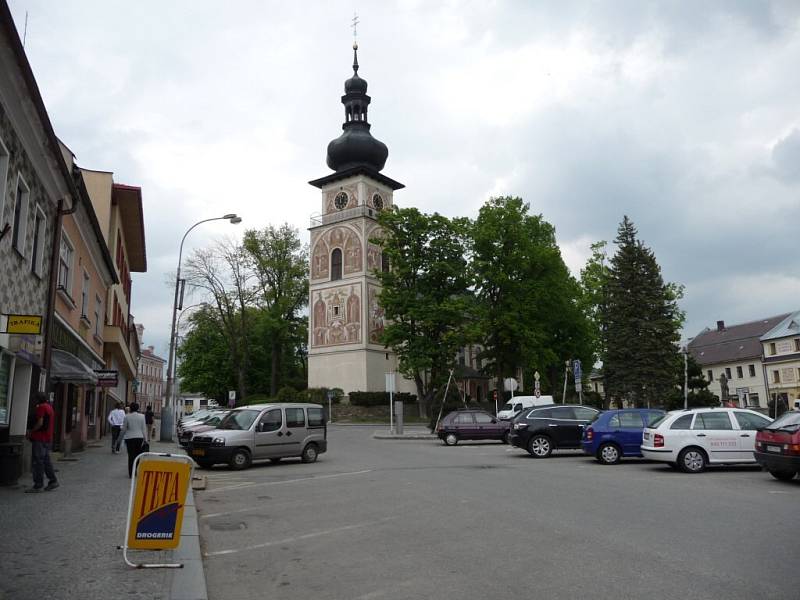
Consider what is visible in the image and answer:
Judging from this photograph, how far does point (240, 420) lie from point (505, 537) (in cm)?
1237

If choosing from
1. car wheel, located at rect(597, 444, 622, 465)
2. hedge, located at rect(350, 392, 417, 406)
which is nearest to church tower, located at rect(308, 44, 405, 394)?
hedge, located at rect(350, 392, 417, 406)

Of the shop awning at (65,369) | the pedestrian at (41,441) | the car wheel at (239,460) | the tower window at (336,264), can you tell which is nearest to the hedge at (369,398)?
the tower window at (336,264)

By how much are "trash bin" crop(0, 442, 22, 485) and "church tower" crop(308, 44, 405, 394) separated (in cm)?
4484

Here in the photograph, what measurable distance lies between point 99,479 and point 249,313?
157ft

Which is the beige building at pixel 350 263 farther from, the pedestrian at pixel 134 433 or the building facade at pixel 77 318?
the pedestrian at pixel 134 433

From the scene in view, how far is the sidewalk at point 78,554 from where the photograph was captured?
218 inches

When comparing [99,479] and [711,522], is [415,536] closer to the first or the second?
[711,522]

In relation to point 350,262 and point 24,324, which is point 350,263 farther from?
point 24,324

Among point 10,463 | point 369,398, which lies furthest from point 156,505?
point 369,398

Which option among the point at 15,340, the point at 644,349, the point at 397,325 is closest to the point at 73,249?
the point at 15,340

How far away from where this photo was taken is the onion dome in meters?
62.1

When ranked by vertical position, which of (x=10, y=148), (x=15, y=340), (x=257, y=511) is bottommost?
(x=257, y=511)

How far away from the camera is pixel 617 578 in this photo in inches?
238

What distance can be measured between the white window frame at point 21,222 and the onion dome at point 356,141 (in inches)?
1892
